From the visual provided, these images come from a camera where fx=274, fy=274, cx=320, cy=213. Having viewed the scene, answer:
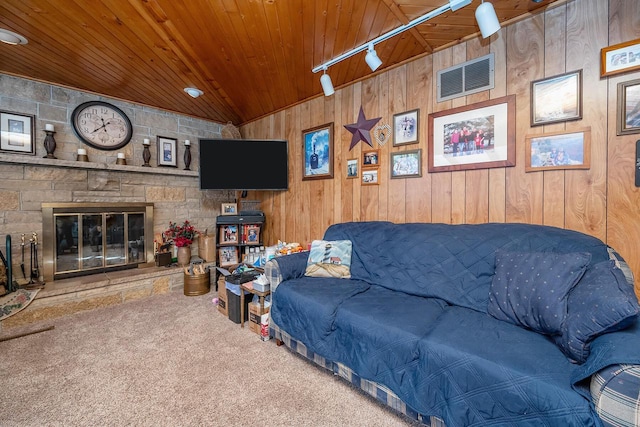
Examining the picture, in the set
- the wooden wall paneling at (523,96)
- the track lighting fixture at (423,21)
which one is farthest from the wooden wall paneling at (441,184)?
the track lighting fixture at (423,21)

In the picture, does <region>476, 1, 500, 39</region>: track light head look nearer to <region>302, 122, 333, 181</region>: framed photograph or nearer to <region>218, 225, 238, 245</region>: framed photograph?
<region>302, 122, 333, 181</region>: framed photograph

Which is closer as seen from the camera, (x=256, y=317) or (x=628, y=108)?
(x=628, y=108)

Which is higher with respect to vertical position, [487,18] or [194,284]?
[487,18]

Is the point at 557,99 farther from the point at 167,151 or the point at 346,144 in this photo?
the point at 167,151

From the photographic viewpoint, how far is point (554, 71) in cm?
173

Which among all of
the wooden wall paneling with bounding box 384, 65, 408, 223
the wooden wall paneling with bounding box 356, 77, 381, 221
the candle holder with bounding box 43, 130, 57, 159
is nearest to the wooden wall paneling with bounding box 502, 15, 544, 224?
the wooden wall paneling with bounding box 384, 65, 408, 223

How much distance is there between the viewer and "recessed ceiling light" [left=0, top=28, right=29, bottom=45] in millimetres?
1983

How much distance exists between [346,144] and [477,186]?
4.28 ft

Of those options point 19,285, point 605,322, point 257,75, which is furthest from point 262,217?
point 605,322

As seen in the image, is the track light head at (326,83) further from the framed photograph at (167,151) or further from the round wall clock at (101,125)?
the round wall clock at (101,125)

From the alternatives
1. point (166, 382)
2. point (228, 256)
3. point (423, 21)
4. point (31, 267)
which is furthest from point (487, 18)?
point (31, 267)

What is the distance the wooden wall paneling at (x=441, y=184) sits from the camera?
216 centimetres

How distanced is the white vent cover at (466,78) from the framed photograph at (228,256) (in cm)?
282

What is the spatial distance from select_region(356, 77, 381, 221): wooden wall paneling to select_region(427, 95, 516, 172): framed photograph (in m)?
0.57
